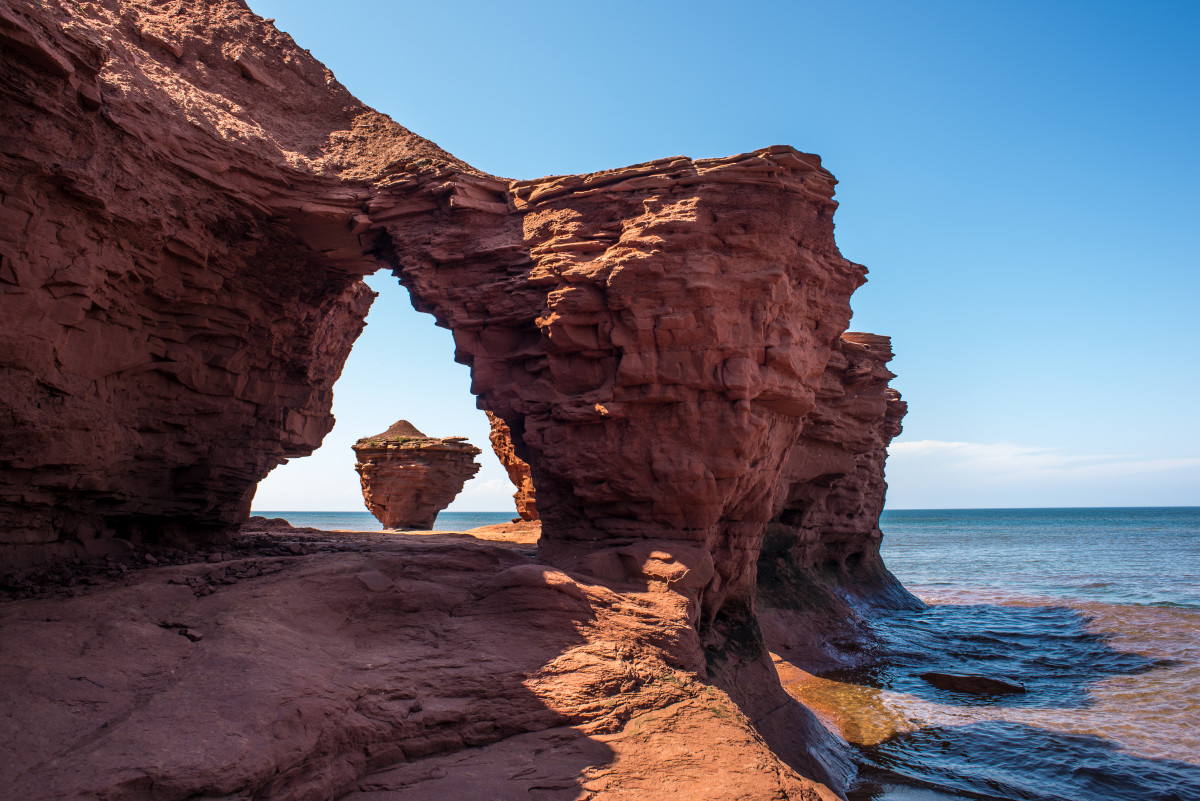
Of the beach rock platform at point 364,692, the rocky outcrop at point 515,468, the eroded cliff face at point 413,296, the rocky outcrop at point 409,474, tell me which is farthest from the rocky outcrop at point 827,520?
the rocky outcrop at point 409,474

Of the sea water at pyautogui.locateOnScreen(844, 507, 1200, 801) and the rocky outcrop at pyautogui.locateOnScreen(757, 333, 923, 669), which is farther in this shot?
the rocky outcrop at pyautogui.locateOnScreen(757, 333, 923, 669)

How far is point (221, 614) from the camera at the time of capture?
6.71m

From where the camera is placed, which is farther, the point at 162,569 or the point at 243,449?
the point at 243,449

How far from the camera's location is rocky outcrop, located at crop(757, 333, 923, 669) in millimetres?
18047

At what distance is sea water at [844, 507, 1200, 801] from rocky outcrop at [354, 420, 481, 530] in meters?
15.1

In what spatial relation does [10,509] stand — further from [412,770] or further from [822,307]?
[822,307]

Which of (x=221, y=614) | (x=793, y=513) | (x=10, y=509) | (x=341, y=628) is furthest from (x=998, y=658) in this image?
(x=10, y=509)

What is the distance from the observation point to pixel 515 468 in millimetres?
23328

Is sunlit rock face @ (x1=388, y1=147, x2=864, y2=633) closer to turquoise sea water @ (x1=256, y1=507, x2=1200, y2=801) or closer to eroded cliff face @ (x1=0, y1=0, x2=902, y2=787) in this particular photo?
eroded cliff face @ (x1=0, y1=0, x2=902, y2=787)

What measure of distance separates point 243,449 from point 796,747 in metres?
10.7

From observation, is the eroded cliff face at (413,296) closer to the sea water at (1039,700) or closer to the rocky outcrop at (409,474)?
the sea water at (1039,700)

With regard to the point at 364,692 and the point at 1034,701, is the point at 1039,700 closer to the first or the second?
the point at 1034,701

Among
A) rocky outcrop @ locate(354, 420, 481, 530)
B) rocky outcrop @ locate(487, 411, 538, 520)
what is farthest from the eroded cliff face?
rocky outcrop @ locate(354, 420, 481, 530)

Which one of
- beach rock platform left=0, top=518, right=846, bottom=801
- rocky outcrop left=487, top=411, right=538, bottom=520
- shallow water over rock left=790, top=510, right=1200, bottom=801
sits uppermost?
rocky outcrop left=487, top=411, right=538, bottom=520
